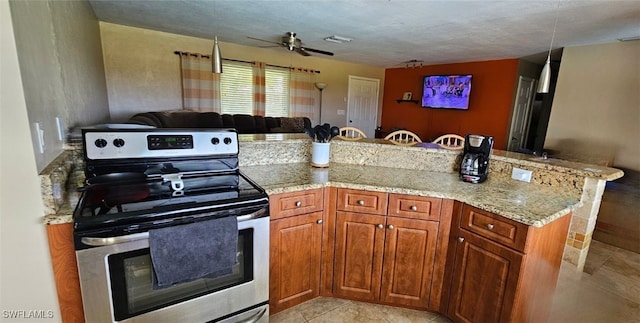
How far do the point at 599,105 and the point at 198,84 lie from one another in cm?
587

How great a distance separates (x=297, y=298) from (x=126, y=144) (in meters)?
1.27

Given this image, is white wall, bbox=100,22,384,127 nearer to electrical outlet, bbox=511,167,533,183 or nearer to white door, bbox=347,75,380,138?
white door, bbox=347,75,380,138

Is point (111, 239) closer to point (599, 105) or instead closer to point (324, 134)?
point (324, 134)

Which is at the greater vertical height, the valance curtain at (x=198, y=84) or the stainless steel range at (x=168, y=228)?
the valance curtain at (x=198, y=84)

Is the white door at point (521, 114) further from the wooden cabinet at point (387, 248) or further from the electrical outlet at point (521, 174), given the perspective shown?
the wooden cabinet at point (387, 248)

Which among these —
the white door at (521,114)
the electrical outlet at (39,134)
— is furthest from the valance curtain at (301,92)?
the electrical outlet at (39,134)

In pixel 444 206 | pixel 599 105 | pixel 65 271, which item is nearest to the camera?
pixel 65 271

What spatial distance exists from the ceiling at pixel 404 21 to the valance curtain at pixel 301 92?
129cm

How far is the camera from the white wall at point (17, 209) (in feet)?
2.86

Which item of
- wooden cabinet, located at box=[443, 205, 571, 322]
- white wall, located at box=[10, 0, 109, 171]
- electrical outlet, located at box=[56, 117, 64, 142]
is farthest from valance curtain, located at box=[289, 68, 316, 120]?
wooden cabinet, located at box=[443, 205, 571, 322]

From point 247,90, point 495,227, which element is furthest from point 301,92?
point 495,227

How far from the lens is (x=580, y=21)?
9.60ft

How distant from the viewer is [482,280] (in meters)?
1.52

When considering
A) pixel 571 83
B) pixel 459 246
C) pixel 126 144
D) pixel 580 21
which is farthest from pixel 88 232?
pixel 571 83
